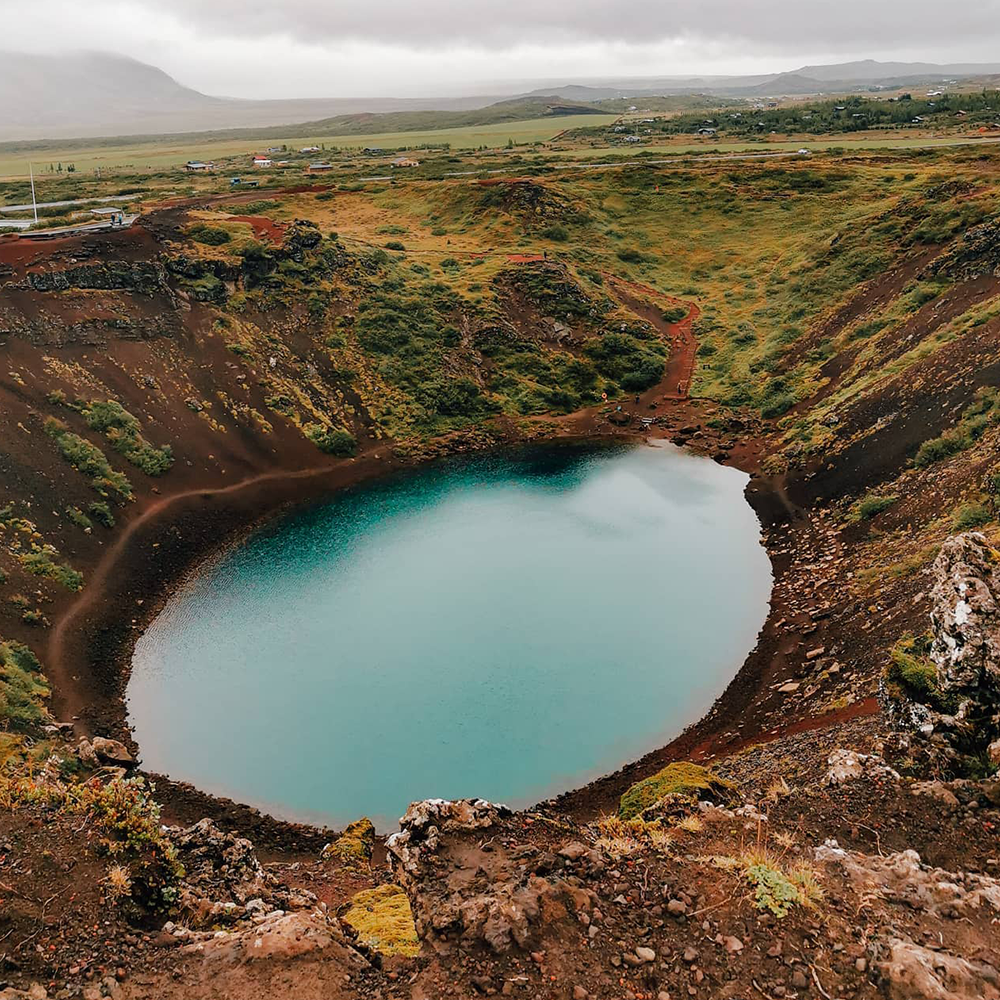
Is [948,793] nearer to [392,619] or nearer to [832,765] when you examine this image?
[832,765]

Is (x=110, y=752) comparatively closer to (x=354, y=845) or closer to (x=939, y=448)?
(x=354, y=845)

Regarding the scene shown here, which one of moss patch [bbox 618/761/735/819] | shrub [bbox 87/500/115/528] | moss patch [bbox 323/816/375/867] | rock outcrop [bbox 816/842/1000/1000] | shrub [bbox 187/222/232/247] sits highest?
shrub [bbox 187/222/232/247]

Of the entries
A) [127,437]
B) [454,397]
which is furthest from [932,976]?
[454,397]

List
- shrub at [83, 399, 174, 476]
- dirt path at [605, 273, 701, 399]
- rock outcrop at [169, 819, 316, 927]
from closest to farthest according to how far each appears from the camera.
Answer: rock outcrop at [169, 819, 316, 927] → shrub at [83, 399, 174, 476] → dirt path at [605, 273, 701, 399]

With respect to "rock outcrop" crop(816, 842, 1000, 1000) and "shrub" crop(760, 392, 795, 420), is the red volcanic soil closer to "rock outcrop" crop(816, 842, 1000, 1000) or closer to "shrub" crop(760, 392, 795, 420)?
"shrub" crop(760, 392, 795, 420)

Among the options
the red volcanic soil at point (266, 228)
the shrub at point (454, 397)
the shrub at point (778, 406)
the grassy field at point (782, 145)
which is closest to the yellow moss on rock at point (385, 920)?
the shrub at point (454, 397)

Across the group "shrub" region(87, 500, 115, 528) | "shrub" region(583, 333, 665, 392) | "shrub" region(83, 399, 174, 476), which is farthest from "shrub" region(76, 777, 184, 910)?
"shrub" region(583, 333, 665, 392)

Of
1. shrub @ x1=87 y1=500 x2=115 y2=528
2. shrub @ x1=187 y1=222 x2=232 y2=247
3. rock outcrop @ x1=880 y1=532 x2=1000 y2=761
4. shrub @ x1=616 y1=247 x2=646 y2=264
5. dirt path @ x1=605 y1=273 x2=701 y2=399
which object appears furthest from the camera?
shrub @ x1=616 y1=247 x2=646 y2=264

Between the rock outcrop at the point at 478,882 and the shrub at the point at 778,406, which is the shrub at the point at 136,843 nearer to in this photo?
the rock outcrop at the point at 478,882
